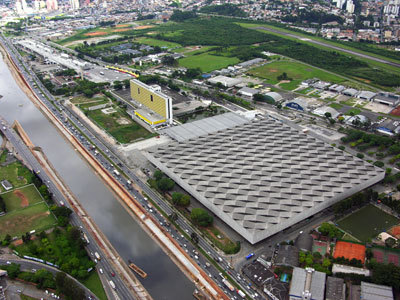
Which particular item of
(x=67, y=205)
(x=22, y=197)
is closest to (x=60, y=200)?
(x=67, y=205)

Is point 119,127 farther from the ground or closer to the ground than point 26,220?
farther from the ground

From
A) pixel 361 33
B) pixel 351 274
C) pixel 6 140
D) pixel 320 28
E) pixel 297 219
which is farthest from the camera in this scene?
pixel 320 28

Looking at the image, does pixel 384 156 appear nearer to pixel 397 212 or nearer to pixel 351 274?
pixel 397 212

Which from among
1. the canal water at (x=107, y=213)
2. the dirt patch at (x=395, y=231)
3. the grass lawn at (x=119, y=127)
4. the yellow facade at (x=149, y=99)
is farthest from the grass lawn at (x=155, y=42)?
the dirt patch at (x=395, y=231)

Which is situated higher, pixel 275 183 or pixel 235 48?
pixel 235 48

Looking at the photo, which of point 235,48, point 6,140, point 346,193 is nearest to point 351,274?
point 346,193

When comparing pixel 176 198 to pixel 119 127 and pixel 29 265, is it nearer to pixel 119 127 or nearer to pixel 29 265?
pixel 29 265

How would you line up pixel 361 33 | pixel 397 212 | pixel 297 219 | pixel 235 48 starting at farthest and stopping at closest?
pixel 361 33 < pixel 235 48 < pixel 397 212 < pixel 297 219
